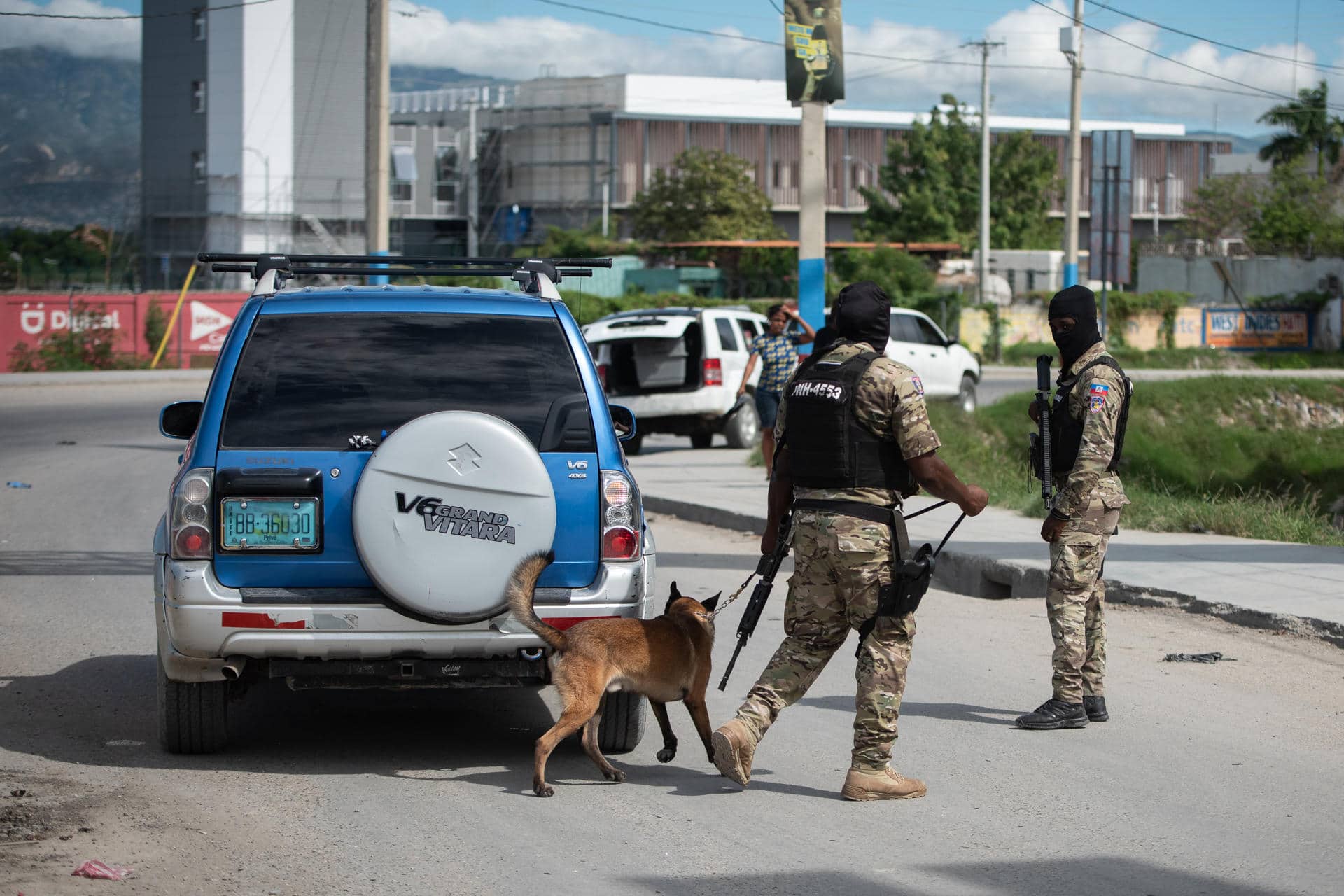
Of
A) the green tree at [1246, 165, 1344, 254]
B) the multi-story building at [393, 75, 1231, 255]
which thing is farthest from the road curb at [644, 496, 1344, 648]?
the multi-story building at [393, 75, 1231, 255]

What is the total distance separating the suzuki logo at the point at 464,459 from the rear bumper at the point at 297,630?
0.57 m

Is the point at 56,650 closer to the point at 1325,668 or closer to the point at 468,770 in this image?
the point at 468,770

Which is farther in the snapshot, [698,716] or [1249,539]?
[1249,539]

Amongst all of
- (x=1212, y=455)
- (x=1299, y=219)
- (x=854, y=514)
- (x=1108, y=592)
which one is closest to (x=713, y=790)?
(x=854, y=514)

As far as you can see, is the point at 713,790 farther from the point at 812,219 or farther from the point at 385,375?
the point at 812,219

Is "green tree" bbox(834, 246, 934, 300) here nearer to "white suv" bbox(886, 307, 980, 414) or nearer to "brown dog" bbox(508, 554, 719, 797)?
"white suv" bbox(886, 307, 980, 414)

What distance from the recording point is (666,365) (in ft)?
65.1

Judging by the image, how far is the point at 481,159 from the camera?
274 feet

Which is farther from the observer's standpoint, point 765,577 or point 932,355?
point 932,355

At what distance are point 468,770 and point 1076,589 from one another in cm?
281

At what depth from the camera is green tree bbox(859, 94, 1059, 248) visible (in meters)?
67.8

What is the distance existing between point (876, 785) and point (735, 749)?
0.54m

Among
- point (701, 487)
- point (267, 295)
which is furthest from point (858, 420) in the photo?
point (701, 487)

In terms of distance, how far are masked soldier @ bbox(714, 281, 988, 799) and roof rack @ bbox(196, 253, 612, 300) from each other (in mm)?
1472
